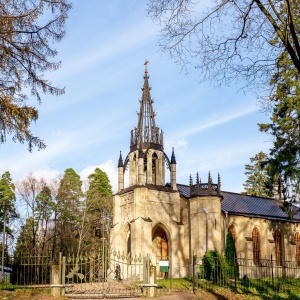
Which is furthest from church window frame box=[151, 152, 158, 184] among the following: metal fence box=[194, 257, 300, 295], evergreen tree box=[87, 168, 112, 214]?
evergreen tree box=[87, 168, 112, 214]

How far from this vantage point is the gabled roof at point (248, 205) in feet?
118

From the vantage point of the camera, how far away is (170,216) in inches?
1347

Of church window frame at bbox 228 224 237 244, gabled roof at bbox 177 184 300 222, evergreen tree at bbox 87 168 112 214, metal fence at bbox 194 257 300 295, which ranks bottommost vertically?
metal fence at bbox 194 257 300 295

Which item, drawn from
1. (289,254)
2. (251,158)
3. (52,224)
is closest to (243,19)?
(289,254)

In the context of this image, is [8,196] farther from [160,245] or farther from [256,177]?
[256,177]

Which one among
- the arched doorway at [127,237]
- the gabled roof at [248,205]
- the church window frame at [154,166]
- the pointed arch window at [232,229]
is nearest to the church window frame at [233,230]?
the pointed arch window at [232,229]

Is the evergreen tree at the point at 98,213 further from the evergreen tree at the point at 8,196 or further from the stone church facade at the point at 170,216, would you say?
the stone church facade at the point at 170,216

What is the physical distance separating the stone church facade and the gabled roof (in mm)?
137

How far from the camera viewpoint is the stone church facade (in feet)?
106

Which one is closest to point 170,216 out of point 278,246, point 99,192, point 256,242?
point 256,242

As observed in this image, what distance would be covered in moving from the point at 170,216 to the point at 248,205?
8300mm

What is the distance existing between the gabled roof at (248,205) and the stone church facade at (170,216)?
14cm

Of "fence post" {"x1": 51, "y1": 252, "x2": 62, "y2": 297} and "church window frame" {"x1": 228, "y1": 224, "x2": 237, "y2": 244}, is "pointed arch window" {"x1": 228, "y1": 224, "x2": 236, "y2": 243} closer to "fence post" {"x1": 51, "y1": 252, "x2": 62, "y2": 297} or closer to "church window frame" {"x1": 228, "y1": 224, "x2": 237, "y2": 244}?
"church window frame" {"x1": 228, "y1": 224, "x2": 237, "y2": 244}

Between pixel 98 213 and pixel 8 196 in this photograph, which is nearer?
pixel 8 196
